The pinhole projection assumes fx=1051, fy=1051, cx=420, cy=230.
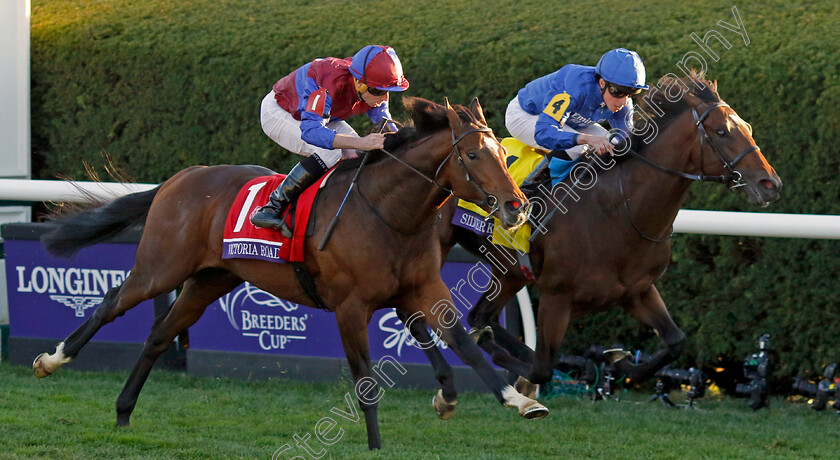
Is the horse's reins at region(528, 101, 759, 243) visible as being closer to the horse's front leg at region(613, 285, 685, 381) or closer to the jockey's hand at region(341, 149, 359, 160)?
the horse's front leg at region(613, 285, 685, 381)

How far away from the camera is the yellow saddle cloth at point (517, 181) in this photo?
465 centimetres

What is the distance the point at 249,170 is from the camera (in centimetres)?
489

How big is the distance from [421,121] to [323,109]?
433 millimetres

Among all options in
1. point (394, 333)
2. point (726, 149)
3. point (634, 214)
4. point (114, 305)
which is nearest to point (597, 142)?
point (634, 214)

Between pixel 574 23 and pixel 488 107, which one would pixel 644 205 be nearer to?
pixel 488 107

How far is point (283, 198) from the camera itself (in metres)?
4.42

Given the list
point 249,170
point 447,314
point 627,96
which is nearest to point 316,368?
point 249,170

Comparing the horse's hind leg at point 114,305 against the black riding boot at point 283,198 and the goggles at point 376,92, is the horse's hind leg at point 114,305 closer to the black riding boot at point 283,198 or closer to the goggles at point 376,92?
the black riding boot at point 283,198

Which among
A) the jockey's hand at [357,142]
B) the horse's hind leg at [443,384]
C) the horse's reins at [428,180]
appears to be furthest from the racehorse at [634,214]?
the jockey's hand at [357,142]

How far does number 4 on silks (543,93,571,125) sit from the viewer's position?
460cm

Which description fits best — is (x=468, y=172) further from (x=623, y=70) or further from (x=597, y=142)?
(x=623, y=70)

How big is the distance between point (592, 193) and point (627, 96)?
45 centimetres

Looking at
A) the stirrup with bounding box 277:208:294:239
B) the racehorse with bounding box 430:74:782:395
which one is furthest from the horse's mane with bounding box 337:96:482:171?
the racehorse with bounding box 430:74:782:395

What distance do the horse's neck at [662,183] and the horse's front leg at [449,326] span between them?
89 cm
